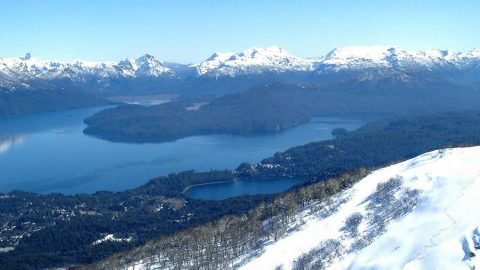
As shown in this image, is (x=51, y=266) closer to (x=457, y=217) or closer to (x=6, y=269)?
(x=6, y=269)

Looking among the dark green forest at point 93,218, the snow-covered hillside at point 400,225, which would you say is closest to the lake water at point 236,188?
the dark green forest at point 93,218

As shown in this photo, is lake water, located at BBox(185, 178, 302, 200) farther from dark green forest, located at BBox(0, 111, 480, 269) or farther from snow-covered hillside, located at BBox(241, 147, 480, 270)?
snow-covered hillside, located at BBox(241, 147, 480, 270)

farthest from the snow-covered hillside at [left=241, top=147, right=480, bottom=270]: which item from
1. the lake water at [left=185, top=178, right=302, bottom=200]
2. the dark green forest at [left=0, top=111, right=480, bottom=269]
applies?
the lake water at [left=185, top=178, right=302, bottom=200]

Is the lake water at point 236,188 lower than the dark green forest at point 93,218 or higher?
lower

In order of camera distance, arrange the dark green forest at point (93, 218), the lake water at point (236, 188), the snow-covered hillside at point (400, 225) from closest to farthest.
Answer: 1. the snow-covered hillside at point (400, 225)
2. the dark green forest at point (93, 218)
3. the lake water at point (236, 188)

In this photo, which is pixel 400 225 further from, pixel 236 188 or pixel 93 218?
pixel 236 188

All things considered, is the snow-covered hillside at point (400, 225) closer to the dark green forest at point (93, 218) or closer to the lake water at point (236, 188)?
the dark green forest at point (93, 218)

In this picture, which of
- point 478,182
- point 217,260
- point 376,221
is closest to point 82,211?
point 217,260
